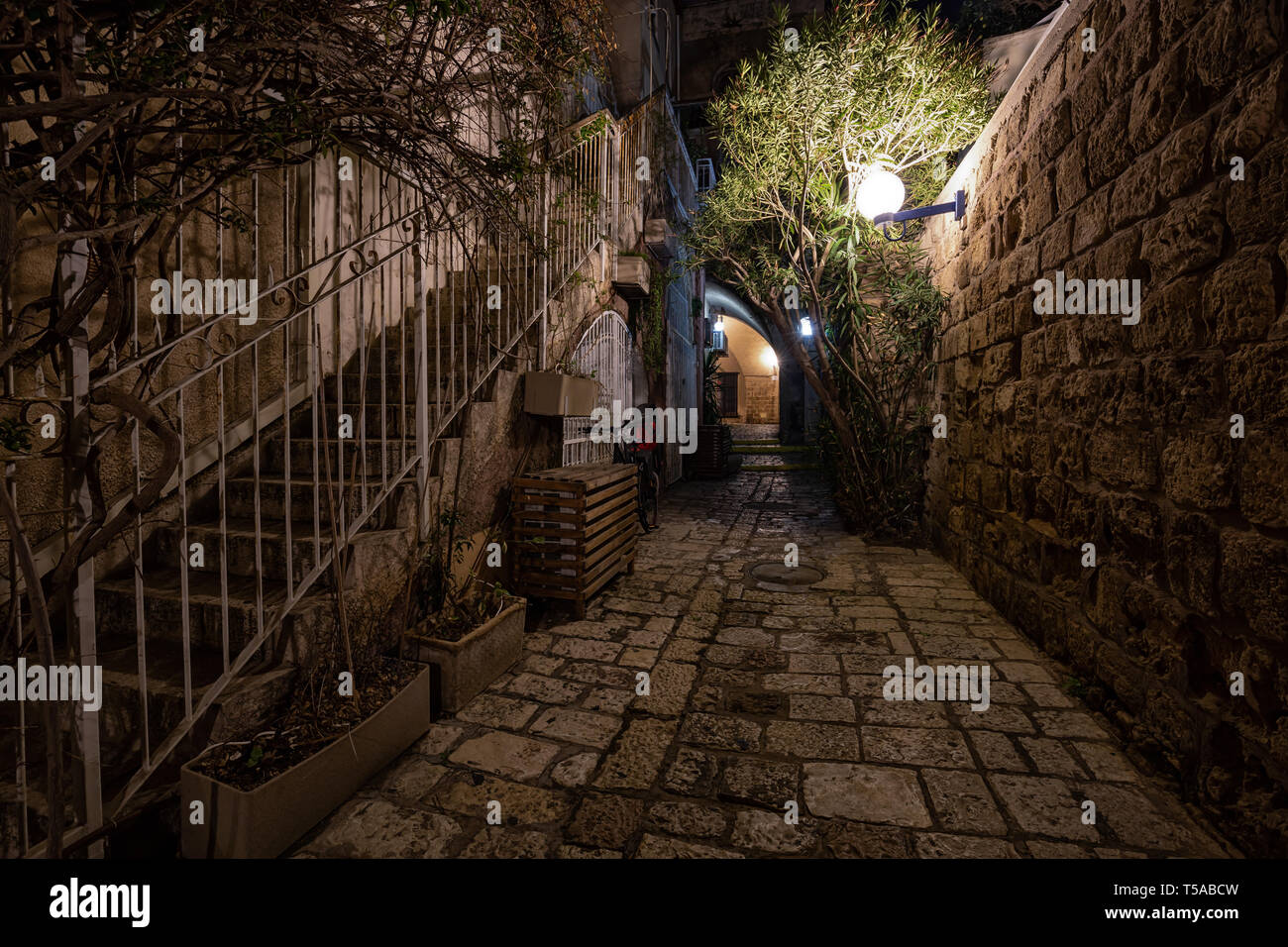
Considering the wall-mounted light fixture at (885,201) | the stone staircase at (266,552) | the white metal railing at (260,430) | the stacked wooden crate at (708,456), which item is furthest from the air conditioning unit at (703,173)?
the stone staircase at (266,552)

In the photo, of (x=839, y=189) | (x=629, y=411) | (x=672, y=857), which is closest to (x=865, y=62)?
(x=839, y=189)

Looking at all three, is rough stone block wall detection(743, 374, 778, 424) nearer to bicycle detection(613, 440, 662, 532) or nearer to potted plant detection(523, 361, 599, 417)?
bicycle detection(613, 440, 662, 532)

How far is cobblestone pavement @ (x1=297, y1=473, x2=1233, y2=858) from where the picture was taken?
1866mm

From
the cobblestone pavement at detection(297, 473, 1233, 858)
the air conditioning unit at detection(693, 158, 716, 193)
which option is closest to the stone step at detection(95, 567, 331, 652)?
the cobblestone pavement at detection(297, 473, 1233, 858)

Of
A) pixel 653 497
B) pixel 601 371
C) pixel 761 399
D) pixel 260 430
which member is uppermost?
pixel 761 399

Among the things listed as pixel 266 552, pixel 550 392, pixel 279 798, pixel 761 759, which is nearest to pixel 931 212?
pixel 550 392

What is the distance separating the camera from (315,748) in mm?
1954

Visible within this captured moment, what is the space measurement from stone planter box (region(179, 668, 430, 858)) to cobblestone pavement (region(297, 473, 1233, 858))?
8cm

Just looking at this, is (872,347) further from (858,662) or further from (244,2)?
(244,2)

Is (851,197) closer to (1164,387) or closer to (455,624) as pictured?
(1164,387)

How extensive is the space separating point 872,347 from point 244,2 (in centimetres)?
606

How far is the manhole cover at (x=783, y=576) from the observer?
459 cm

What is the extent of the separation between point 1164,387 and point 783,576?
9.87 feet
